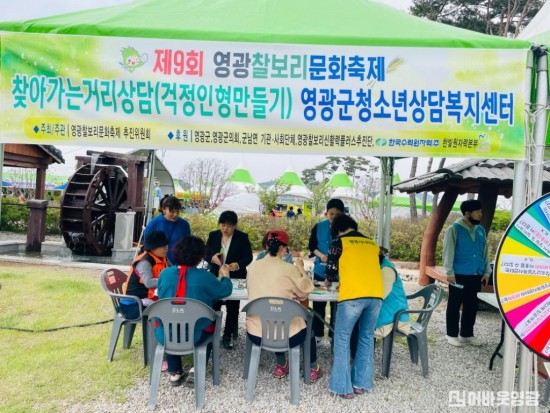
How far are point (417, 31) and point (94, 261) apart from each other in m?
9.96

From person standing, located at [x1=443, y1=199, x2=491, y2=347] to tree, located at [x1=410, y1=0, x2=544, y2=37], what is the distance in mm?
13193

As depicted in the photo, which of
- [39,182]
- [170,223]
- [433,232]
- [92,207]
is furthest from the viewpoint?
[39,182]

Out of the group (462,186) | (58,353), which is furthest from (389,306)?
(462,186)

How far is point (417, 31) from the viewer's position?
281 centimetres

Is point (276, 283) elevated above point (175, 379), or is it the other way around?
point (276, 283)

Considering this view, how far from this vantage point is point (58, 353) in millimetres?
3924

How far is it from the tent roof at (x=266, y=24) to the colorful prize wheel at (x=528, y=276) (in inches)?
46.1

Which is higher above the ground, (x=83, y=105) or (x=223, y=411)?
(x=83, y=105)

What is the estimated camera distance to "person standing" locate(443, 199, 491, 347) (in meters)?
4.46

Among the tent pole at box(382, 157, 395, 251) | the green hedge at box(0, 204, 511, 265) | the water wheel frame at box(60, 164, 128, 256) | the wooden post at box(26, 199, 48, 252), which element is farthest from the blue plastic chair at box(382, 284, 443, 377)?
the wooden post at box(26, 199, 48, 252)

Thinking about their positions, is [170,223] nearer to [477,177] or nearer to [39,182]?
[477,177]

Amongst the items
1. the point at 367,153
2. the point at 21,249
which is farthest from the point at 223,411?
the point at 21,249

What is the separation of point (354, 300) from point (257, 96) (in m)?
1.66

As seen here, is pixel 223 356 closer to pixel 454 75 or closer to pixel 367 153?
pixel 367 153
